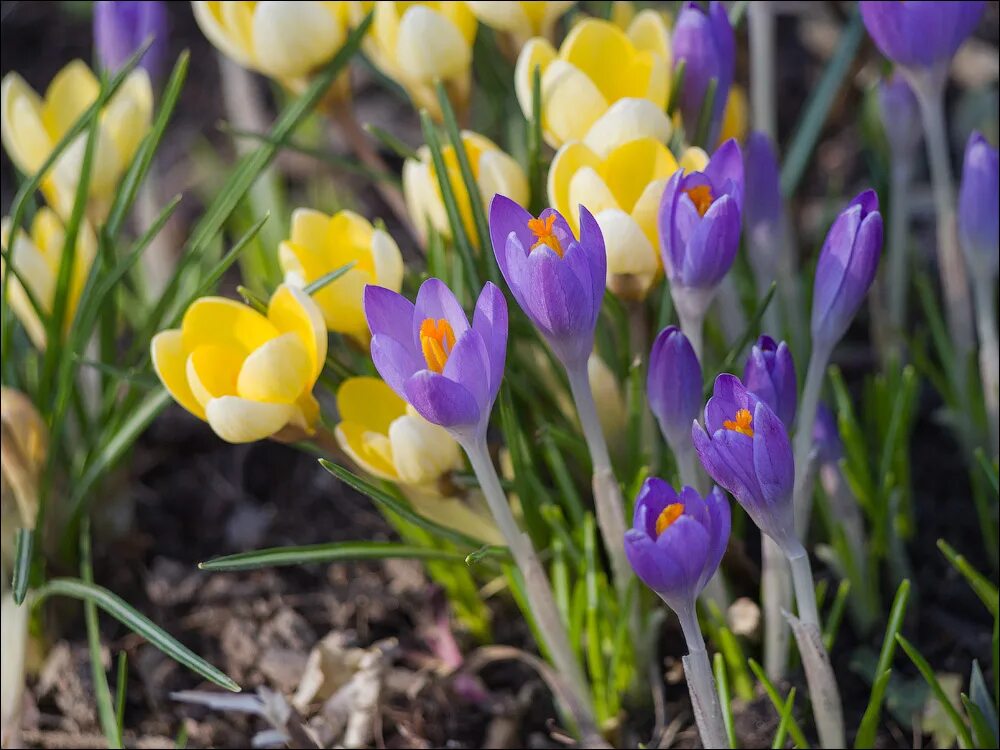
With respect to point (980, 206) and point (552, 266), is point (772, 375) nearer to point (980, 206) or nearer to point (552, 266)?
point (552, 266)

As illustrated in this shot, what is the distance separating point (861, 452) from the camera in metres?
1.36

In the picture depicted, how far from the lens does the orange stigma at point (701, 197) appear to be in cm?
103

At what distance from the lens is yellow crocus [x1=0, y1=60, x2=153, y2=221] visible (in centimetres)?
144

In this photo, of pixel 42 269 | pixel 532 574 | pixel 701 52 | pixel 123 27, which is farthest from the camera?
pixel 123 27

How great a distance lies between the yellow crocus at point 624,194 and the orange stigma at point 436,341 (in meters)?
0.21

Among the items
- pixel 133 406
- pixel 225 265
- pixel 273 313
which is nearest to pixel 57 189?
pixel 133 406

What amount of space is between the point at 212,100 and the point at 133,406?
1.40 metres

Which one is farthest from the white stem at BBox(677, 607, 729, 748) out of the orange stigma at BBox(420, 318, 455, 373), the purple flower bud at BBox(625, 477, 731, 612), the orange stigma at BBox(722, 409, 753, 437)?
the orange stigma at BBox(420, 318, 455, 373)

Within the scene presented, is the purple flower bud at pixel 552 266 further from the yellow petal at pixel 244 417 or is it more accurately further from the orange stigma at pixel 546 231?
the yellow petal at pixel 244 417

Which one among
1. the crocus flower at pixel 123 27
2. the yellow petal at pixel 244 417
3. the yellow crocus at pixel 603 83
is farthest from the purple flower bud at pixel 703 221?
the crocus flower at pixel 123 27

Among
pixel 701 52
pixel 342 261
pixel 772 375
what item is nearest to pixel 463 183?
pixel 342 261

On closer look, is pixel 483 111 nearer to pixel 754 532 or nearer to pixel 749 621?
pixel 754 532

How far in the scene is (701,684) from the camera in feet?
3.28

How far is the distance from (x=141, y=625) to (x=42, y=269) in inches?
20.2
